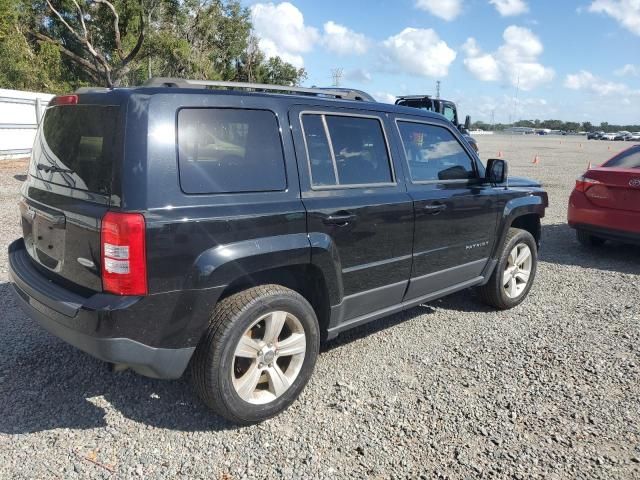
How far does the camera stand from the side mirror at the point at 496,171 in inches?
176

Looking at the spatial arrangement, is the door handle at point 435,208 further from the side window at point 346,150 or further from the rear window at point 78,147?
the rear window at point 78,147

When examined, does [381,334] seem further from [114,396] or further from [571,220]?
[571,220]

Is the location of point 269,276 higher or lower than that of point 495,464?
higher

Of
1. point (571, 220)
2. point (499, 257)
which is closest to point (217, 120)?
point (499, 257)

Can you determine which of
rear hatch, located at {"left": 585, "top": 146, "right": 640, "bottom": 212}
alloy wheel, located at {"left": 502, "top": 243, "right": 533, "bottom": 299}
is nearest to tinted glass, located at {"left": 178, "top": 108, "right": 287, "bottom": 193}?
alloy wheel, located at {"left": 502, "top": 243, "right": 533, "bottom": 299}

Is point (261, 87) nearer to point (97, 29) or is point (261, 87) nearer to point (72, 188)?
point (72, 188)

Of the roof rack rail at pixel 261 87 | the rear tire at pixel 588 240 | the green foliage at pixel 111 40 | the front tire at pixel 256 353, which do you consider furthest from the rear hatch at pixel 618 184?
the green foliage at pixel 111 40

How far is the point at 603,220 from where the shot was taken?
22.1 feet

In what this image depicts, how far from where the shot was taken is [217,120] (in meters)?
2.85

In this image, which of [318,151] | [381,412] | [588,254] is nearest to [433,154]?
[318,151]

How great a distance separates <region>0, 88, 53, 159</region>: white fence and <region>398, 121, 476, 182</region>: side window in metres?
15.2

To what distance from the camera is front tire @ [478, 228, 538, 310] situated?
4820mm

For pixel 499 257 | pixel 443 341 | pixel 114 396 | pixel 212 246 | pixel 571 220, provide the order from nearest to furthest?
pixel 212 246 → pixel 114 396 → pixel 443 341 → pixel 499 257 → pixel 571 220

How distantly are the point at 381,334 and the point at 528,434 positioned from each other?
1.54 meters
